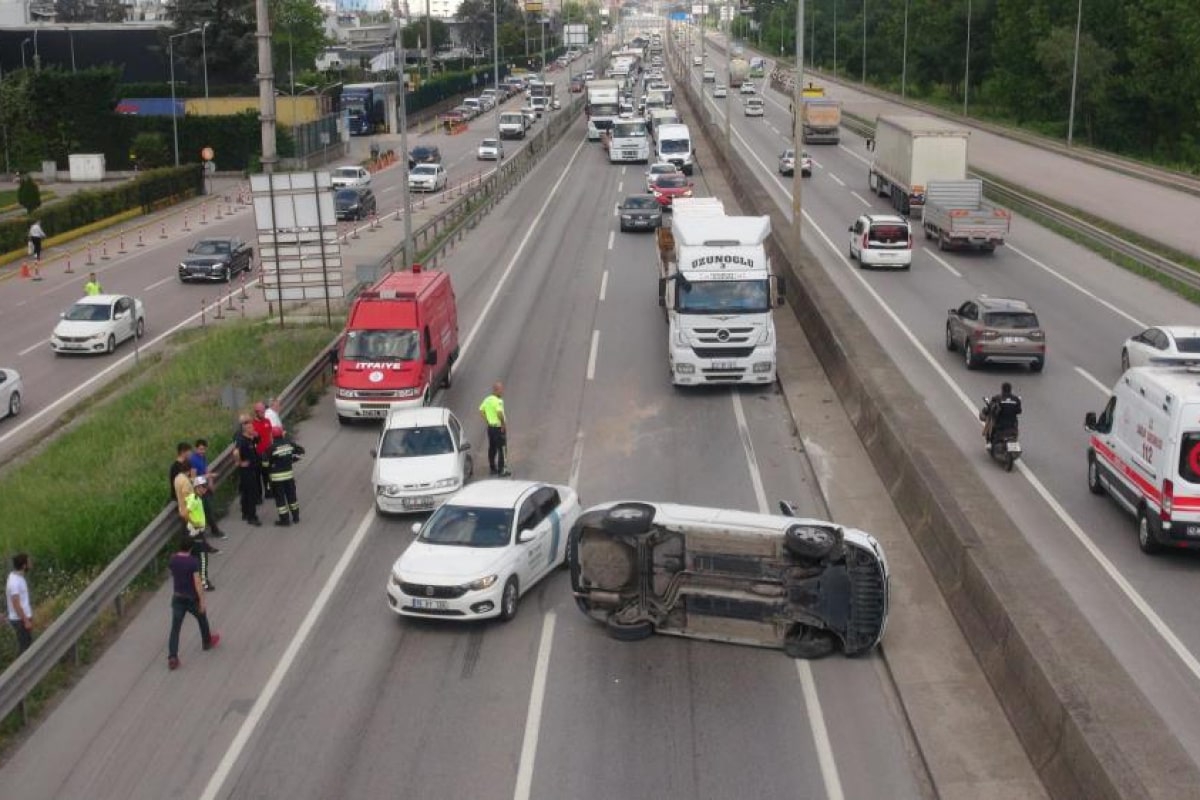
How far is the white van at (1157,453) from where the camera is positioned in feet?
61.7

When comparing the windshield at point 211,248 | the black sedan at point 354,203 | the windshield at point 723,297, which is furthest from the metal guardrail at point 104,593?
the black sedan at point 354,203

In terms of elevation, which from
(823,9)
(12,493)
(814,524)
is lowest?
(12,493)

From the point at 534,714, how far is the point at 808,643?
11.5ft

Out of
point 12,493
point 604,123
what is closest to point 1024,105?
point 604,123

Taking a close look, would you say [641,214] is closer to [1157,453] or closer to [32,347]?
[32,347]

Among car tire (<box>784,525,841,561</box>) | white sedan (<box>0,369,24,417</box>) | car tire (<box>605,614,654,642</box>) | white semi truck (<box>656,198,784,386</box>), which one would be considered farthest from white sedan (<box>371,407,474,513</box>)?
white sedan (<box>0,369,24,417</box>)

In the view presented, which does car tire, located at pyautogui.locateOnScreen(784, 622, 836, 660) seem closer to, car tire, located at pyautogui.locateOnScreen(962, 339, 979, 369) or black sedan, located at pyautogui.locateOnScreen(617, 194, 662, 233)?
car tire, located at pyautogui.locateOnScreen(962, 339, 979, 369)

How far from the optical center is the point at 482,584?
17.7 meters

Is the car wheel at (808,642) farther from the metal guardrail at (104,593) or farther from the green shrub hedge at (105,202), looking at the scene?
the green shrub hedge at (105,202)

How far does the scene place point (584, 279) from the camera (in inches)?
1750

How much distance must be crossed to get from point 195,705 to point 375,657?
2.22 metres

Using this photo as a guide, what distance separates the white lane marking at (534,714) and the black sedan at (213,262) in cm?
3534

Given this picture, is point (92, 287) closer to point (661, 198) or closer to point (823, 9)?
point (661, 198)

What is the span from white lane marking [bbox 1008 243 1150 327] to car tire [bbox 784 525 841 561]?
2337 centimetres
